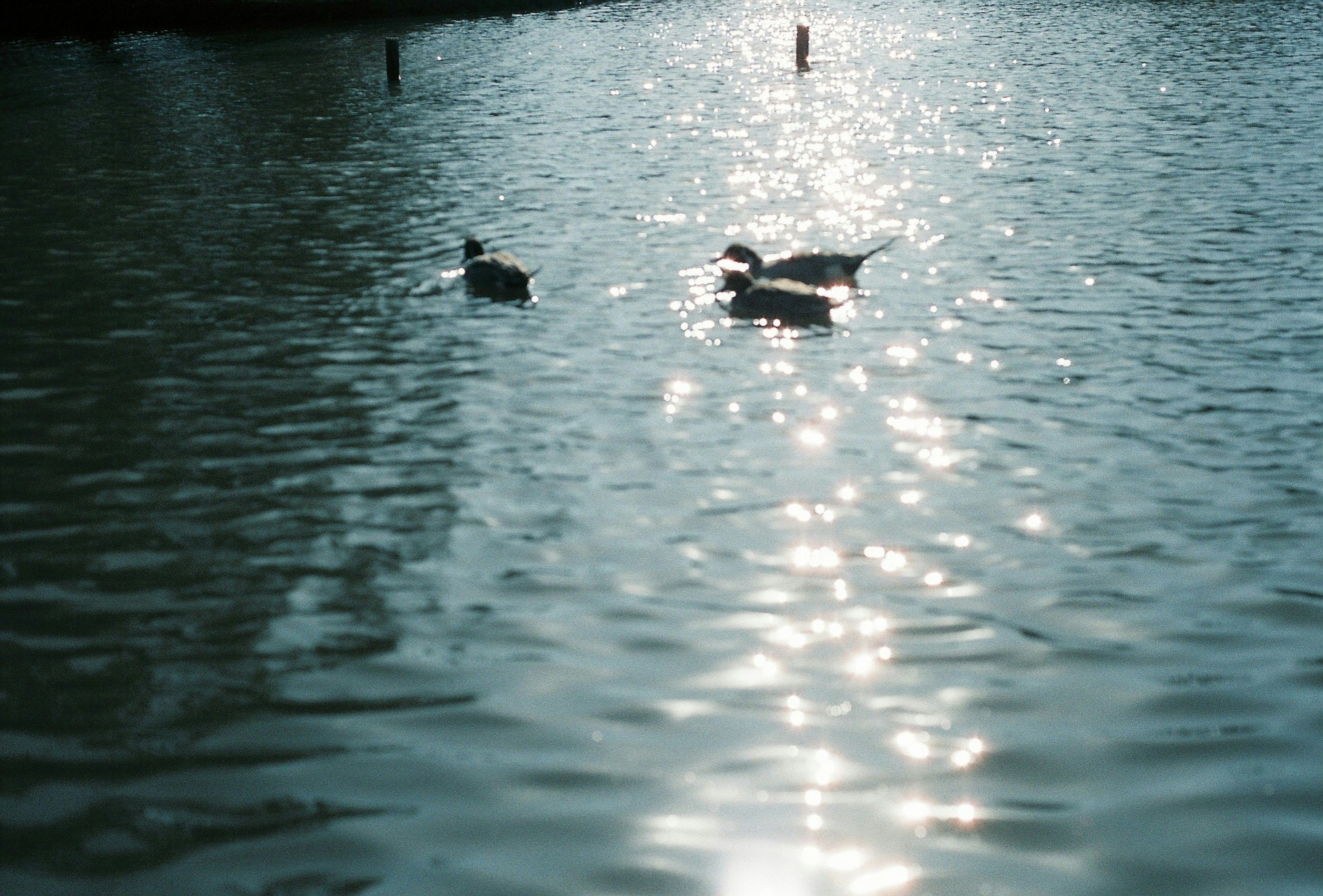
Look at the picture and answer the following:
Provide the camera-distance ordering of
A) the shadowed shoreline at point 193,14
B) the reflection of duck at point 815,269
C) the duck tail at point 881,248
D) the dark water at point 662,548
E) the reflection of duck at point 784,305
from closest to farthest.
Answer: the dark water at point 662,548, the reflection of duck at point 784,305, the reflection of duck at point 815,269, the duck tail at point 881,248, the shadowed shoreline at point 193,14

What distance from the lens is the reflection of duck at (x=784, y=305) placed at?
57.4 feet

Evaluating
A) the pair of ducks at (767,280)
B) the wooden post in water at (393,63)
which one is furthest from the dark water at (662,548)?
the wooden post in water at (393,63)

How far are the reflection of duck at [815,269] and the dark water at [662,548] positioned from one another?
728mm

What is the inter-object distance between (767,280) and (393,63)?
2993cm

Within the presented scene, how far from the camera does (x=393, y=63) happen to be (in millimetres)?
45094

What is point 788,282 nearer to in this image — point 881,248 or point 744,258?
point 881,248

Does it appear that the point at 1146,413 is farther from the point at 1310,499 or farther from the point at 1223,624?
the point at 1223,624

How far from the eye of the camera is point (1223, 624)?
9.30 m

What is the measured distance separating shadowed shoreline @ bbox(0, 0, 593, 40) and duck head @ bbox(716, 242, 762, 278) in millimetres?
49177

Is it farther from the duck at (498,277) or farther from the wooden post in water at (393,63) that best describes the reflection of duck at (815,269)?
the wooden post in water at (393,63)

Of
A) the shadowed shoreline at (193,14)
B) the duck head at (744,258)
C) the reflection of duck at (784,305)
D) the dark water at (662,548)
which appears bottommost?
the dark water at (662,548)

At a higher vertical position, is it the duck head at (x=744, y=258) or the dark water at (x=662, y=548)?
the duck head at (x=744, y=258)

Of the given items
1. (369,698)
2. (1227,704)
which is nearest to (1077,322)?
(1227,704)

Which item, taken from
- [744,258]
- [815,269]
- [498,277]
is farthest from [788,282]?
[498,277]
